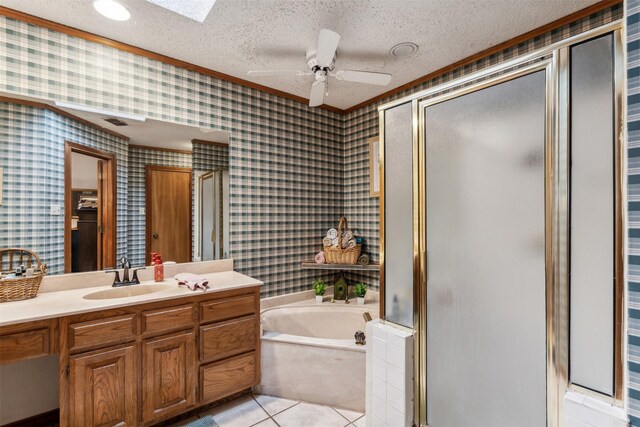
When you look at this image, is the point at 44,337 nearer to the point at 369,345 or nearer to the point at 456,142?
the point at 369,345

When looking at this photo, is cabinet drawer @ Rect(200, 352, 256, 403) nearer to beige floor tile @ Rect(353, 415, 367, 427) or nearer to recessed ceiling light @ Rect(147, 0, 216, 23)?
beige floor tile @ Rect(353, 415, 367, 427)

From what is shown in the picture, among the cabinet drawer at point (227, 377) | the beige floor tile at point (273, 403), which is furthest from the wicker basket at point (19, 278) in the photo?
the beige floor tile at point (273, 403)

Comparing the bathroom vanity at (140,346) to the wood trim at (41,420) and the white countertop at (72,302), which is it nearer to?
the white countertop at (72,302)

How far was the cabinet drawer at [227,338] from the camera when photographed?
2.00 m

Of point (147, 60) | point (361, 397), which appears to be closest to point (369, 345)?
point (361, 397)

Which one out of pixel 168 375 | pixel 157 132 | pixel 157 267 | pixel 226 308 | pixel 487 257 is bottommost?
pixel 168 375

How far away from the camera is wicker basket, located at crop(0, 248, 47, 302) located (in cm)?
165

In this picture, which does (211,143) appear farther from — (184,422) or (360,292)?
(184,422)

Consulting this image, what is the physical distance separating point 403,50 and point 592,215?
1.72m

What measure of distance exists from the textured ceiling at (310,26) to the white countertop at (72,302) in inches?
66.6

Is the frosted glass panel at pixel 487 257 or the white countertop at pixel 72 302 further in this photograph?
the white countertop at pixel 72 302

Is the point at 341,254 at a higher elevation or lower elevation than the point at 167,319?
higher

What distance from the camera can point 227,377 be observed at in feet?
6.82

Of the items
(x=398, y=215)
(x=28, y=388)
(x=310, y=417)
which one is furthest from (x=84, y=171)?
(x=310, y=417)
